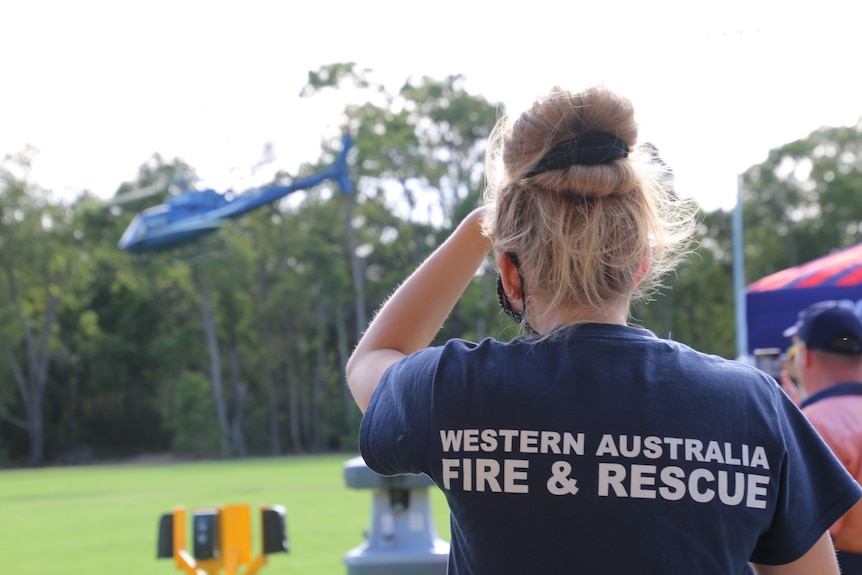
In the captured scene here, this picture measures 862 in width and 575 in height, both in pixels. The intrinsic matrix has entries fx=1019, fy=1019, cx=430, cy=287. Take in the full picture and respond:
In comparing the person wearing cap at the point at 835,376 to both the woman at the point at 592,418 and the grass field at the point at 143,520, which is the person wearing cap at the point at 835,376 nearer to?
the woman at the point at 592,418

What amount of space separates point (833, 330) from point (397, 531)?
1.84 m

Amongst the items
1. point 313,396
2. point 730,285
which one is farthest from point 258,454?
point 730,285

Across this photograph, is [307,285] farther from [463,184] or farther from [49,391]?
[49,391]

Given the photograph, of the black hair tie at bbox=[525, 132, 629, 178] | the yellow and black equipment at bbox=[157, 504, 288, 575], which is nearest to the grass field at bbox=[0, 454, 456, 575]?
the yellow and black equipment at bbox=[157, 504, 288, 575]

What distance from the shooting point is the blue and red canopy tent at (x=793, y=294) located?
7.16 m

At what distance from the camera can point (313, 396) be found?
6488 cm

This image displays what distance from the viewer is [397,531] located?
13.5 ft

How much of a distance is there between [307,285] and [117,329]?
14250 millimetres

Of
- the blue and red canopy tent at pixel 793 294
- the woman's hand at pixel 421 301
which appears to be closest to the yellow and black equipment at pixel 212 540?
the woman's hand at pixel 421 301

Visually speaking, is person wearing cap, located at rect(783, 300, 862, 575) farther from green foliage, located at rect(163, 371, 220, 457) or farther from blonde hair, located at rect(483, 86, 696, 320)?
green foliage, located at rect(163, 371, 220, 457)

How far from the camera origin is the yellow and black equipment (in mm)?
4789

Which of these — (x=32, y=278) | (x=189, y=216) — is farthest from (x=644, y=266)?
(x=32, y=278)

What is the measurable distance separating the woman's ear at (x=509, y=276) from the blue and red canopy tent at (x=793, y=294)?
618cm

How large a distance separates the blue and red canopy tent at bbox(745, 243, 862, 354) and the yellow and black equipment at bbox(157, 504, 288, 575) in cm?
430
